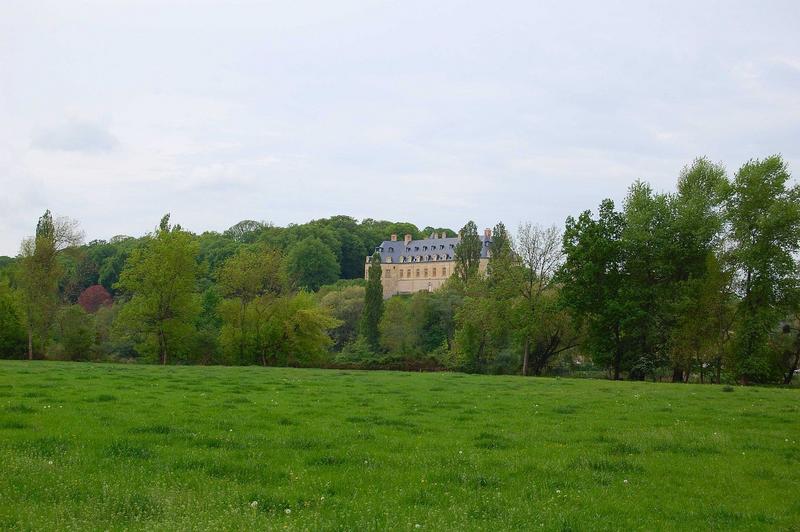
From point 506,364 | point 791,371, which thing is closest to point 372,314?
point 506,364

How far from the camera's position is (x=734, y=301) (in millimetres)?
45344

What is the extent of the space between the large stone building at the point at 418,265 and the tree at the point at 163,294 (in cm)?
12813

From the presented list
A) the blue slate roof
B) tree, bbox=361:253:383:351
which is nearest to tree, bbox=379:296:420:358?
tree, bbox=361:253:383:351

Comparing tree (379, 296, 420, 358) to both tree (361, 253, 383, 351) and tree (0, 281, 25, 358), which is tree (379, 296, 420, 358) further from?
tree (0, 281, 25, 358)

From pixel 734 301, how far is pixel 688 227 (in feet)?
19.9

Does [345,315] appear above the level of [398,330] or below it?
above

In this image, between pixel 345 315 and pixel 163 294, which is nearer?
pixel 163 294

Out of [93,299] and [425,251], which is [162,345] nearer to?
[93,299]

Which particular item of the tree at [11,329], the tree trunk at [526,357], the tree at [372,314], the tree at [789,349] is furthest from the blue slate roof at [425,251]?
the tree at [789,349]

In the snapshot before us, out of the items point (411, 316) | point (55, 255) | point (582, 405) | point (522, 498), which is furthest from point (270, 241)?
point (522, 498)

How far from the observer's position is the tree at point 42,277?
57.3 meters

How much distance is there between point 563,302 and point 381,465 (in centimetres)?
4050

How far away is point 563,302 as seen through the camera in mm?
49781

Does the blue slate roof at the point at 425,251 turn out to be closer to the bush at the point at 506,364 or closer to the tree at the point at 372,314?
the tree at the point at 372,314
